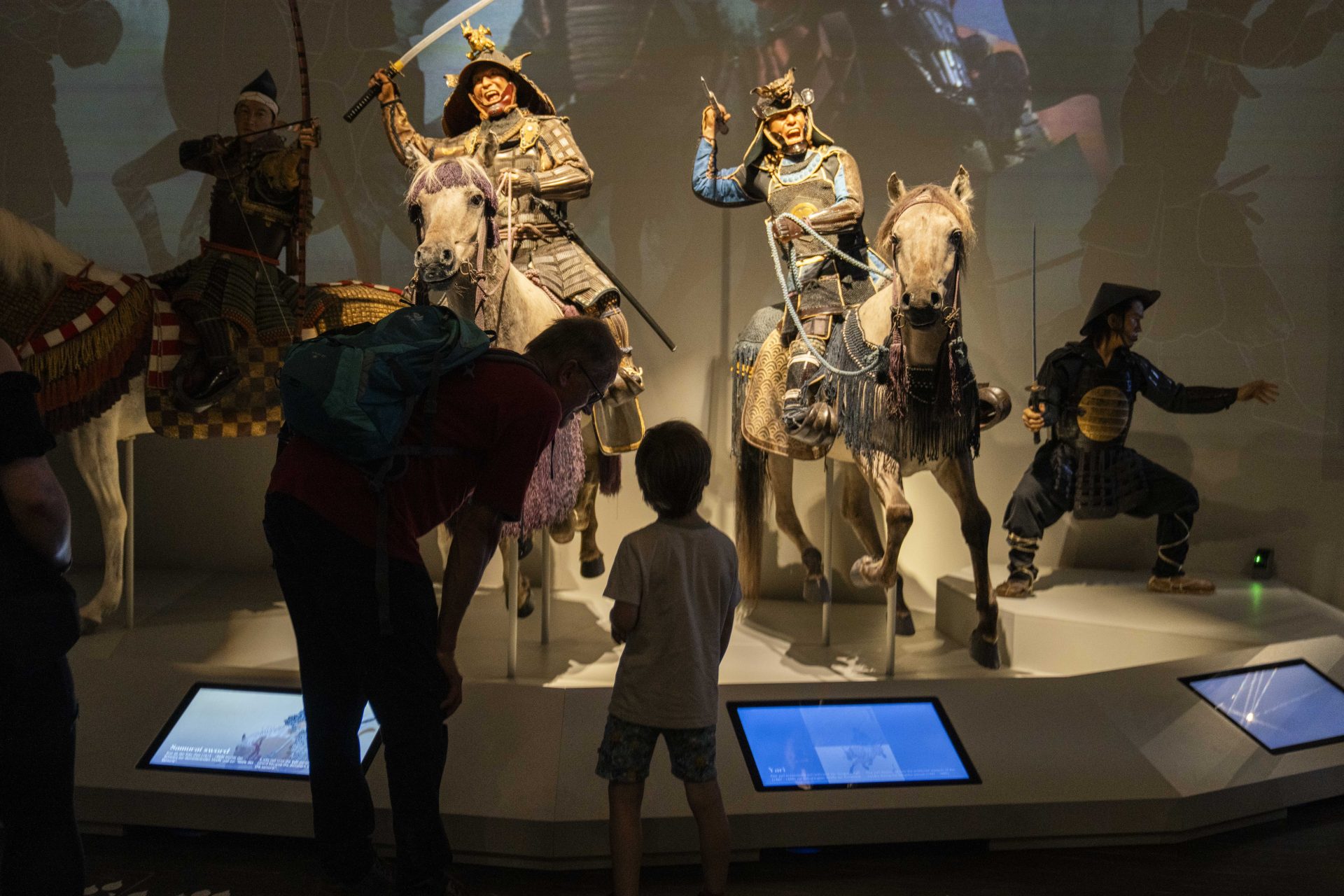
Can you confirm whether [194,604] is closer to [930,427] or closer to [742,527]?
[742,527]

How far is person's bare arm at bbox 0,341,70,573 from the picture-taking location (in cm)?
209

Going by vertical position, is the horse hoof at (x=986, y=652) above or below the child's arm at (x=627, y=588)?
below

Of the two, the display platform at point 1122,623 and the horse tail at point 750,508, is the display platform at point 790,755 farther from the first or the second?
the horse tail at point 750,508

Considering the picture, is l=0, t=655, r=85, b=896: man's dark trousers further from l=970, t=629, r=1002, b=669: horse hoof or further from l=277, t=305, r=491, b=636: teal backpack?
l=970, t=629, r=1002, b=669: horse hoof

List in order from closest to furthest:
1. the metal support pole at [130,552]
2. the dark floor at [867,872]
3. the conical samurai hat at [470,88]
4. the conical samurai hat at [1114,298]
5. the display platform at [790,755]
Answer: the dark floor at [867,872] → the display platform at [790,755] → the metal support pole at [130,552] → the conical samurai hat at [470,88] → the conical samurai hat at [1114,298]

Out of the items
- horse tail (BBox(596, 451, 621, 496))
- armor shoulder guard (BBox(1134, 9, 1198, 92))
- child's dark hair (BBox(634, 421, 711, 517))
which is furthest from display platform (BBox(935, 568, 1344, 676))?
armor shoulder guard (BBox(1134, 9, 1198, 92))

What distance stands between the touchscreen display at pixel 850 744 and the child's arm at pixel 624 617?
0.85 meters

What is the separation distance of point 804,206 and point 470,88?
4.85 feet

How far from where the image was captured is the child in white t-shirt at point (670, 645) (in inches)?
107

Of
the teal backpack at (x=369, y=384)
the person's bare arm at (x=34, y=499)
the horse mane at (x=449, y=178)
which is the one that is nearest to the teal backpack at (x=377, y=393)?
the teal backpack at (x=369, y=384)

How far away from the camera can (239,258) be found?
4.39 m

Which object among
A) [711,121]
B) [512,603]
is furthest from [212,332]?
[711,121]

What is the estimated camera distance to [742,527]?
15.9 feet

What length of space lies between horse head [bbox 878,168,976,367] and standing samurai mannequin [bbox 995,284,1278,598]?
139 centimetres
